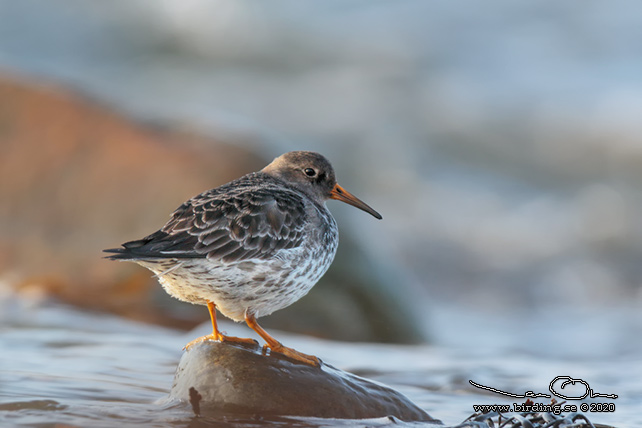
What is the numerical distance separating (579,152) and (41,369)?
14043mm

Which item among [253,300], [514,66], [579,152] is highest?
[514,66]

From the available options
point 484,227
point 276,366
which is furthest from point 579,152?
point 276,366

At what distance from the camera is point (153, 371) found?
5324 mm

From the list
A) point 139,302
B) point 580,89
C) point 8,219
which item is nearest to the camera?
point 139,302

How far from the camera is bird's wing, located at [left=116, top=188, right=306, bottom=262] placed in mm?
4234

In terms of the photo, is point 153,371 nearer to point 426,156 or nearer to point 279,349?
point 279,349

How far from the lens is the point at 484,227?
1456 centimetres

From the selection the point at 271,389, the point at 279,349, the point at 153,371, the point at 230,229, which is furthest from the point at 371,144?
the point at 271,389

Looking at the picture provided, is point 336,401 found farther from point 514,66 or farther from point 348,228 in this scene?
point 514,66

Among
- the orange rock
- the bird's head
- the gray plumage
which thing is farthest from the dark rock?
the orange rock

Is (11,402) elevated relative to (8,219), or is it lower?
lower

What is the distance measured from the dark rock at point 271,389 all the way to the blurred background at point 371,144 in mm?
2862

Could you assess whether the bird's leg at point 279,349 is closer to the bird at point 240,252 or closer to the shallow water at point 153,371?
the bird at point 240,252

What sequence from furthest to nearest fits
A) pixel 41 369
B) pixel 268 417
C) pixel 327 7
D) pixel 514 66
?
1. pixel 327 7
2. pixel 514 66
3. pixel 41 369
4. pixel 268 417
